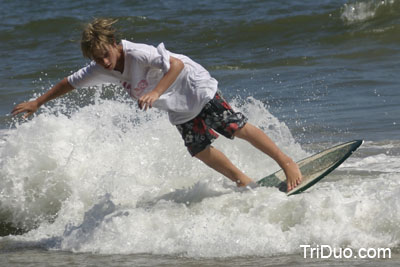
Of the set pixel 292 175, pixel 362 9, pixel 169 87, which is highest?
pixel 362 9

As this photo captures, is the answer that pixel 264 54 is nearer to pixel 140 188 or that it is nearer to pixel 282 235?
pixel 140 188

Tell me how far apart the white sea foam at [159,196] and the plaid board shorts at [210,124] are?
0.41m

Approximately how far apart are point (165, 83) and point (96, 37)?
0.56 meters

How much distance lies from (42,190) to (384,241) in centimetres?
313

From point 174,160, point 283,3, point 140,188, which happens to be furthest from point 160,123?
point 283,3

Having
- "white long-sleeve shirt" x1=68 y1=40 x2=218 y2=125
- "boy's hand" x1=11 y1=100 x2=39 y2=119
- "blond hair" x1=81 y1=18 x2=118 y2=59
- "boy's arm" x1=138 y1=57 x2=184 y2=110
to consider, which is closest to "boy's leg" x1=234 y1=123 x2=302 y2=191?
"white long-sleeve shirt" x1=68 y1=40 x2=218 y2=125

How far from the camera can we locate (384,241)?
477 centimetres

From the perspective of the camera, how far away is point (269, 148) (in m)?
5.62

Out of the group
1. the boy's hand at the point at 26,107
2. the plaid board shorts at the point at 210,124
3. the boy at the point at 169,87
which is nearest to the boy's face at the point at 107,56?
the boy at the point at 169,87

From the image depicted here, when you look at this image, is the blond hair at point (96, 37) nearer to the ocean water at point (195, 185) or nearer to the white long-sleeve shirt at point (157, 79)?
the white long-sleeve shirt at point (157, 79)

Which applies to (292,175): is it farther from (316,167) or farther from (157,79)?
(157,79)

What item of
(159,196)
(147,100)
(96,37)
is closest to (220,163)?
(159,196)

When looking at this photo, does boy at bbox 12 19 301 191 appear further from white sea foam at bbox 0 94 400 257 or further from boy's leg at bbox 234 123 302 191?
white sea foam at bbox 0 94 400 257

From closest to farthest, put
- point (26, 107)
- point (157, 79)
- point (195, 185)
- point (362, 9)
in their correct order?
1. point (157, 79)
2. point (26, 107)
3. point (195, 185)
4. point (362, 9)
